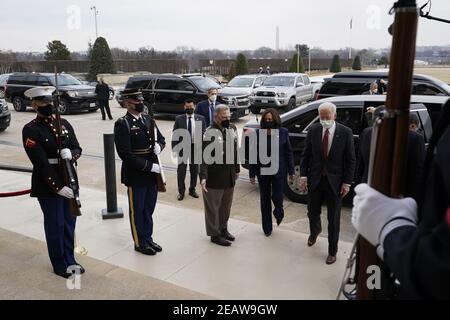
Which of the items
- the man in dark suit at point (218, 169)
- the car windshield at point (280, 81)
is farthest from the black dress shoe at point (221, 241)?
the car windshield at point (280, 81)

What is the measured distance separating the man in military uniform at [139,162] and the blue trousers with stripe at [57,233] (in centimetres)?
80

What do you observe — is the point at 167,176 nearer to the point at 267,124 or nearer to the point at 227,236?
the point at 227,236

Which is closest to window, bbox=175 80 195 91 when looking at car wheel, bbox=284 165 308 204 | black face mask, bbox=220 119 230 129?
car wheel, bbox=284 165 308 204

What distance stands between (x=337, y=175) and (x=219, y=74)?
4676 cm

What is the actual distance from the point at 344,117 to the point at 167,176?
381cm

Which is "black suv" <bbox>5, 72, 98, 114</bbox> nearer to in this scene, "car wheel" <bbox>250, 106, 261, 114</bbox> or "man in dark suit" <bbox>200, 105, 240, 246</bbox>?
"car wheel" <bbox>250, 106, 261, 114</bbox>

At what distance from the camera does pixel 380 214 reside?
1.59 metres

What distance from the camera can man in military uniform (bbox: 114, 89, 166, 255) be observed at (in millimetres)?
4738

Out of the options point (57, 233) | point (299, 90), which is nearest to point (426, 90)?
point (299, 90)

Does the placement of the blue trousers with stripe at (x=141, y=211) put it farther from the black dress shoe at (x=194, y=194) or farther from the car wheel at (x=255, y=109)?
the car wheel at (x=255, y=109)

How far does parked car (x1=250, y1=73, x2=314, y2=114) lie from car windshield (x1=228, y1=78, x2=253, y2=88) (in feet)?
2.81
